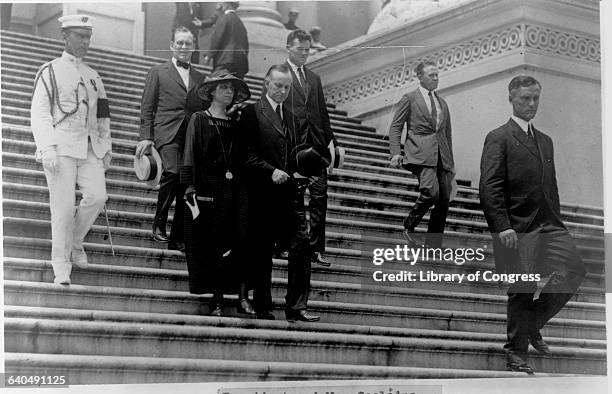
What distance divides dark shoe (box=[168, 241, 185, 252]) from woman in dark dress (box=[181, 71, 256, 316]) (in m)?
0.31

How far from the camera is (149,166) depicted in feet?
29.7

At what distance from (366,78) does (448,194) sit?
2132 mm

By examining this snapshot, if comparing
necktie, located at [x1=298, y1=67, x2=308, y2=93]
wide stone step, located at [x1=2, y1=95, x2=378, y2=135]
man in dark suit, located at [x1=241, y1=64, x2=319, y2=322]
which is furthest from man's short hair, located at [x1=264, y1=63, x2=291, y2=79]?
wide stone step, located at [x1=2, y1=95, x2=378, y2=135]

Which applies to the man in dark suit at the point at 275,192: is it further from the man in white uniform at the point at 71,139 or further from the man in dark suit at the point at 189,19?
the man in dark suit at the point at 189,19

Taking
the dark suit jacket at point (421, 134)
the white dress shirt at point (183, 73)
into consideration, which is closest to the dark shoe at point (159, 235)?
Answer: the white dress shirt at point (183, 73)

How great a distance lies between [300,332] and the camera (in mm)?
7988

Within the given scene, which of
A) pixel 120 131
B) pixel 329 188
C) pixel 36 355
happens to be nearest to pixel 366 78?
pixel 329 188

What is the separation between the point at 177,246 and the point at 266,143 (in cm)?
98

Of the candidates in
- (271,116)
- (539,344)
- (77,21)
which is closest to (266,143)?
(271,116)

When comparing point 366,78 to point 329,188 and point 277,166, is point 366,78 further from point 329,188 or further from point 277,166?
point 277,166

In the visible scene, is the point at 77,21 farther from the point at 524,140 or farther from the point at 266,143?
the point at 524,140

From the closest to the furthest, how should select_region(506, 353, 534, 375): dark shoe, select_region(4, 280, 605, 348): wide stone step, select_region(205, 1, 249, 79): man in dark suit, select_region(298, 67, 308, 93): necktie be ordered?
select_region(4, 280, 605, 348): wide stone step, select_region(506, 353, 534, 375): dark shoe, select_region(298, 67, 308, 93): necktie, select_region(205, 1, 249, 79): man in dark suit

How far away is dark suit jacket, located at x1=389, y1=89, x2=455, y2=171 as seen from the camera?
9.68 m

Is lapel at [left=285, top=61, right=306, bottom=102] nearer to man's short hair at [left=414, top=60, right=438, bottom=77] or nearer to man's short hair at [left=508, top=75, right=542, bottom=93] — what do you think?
man's short hair at [left=414, top=60, right=438, bottom=77]
